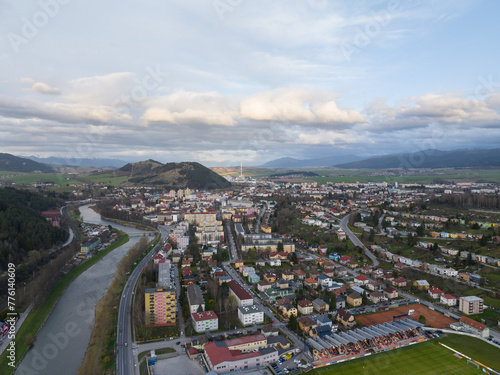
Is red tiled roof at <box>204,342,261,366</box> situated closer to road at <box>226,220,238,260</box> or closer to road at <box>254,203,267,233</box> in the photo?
road at <box>226,220,238,260</box>

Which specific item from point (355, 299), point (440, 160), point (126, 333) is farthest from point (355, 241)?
point (440, 160)

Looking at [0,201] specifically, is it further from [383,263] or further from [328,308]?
[383,263]

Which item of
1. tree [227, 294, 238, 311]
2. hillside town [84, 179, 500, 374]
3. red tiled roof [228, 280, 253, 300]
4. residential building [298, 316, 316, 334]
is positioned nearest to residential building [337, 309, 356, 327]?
hillside town [84, 179, 500, 374]

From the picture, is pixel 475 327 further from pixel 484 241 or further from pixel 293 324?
pixel 484 241

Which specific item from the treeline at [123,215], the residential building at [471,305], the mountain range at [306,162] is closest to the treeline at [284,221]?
the treeline at [123,215]

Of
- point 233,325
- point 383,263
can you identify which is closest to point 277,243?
point 383,263

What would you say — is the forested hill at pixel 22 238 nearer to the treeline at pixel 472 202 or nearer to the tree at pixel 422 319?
the tree at pixel 422 319
